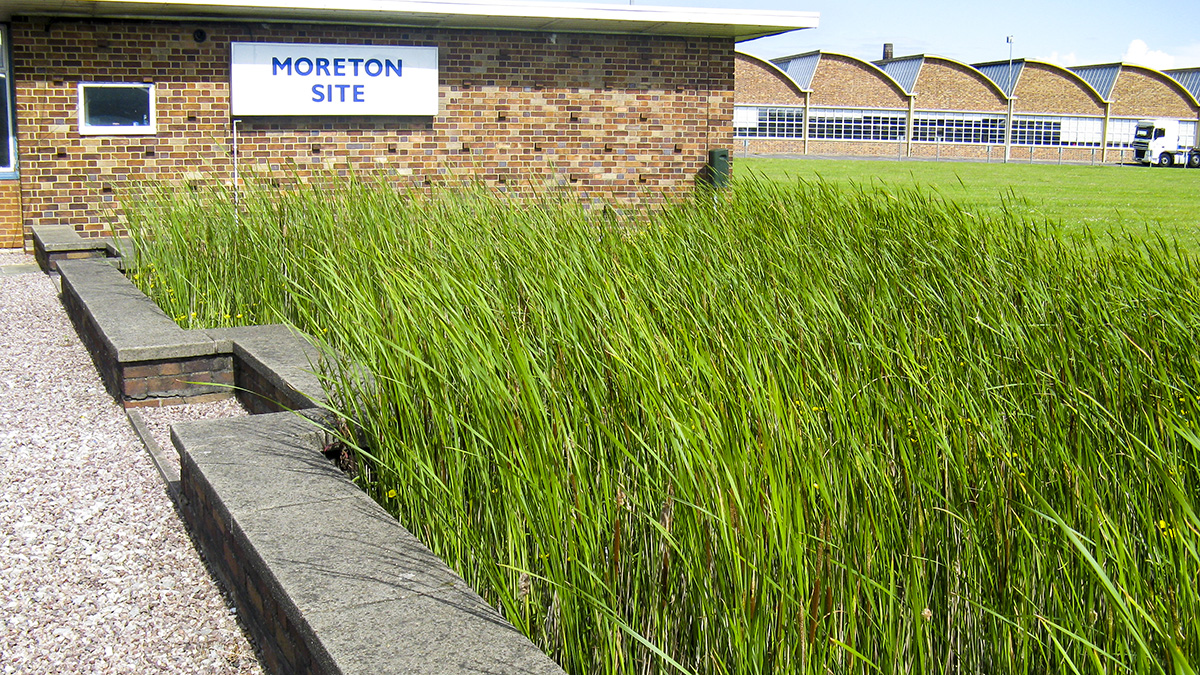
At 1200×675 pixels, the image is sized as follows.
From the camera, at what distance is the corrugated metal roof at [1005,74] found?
56.7 m

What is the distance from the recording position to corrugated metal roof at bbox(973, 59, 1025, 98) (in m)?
56.7

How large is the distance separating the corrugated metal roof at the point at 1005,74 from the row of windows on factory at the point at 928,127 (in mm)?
2026

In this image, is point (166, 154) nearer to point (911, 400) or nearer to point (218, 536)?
point (218, 536)

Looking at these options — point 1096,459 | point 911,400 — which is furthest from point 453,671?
point 1096,459

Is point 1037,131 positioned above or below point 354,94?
above

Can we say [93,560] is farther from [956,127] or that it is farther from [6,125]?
[956,127]

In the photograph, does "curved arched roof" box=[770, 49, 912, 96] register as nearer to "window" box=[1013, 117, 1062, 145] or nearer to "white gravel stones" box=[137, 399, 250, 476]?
"window" box=[1013, 117, 1062, 145]

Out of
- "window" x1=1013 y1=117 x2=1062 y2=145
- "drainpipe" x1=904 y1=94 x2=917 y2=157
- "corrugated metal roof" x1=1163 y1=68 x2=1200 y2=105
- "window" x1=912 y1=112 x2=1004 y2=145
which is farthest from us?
"corrugated metal roof" x1=1163 y1=68 x2=1200 y2=105

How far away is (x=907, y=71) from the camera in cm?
5697

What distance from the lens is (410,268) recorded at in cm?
409

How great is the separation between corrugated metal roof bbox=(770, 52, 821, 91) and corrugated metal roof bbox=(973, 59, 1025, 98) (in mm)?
9106

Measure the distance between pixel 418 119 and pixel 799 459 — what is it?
10955mm

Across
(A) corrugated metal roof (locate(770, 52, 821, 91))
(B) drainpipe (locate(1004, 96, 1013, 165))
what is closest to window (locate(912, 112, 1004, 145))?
(B) drainpipe (locate(1004, 96, 1013, 165))

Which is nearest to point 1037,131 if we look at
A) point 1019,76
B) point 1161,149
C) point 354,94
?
point 1019,76
